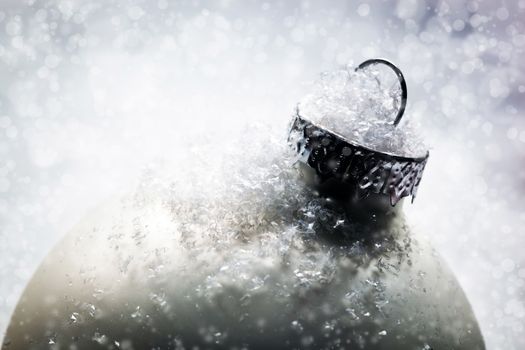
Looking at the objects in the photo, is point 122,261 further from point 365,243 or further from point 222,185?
point 365,243

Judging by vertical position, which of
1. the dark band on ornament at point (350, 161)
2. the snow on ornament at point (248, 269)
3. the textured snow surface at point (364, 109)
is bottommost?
the snow on ornament at point (248, 269)

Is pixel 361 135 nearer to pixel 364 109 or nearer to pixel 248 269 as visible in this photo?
pixel 364 109

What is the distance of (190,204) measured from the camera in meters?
0.55

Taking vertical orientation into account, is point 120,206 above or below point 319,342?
above

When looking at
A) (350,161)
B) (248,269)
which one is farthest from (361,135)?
(248,269)

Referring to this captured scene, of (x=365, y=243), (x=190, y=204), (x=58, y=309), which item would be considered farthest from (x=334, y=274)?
(x=58, y=309)

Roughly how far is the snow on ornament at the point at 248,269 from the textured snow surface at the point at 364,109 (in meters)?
0.03

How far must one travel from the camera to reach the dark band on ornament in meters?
0.54

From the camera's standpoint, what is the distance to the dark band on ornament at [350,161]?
0.54 meters

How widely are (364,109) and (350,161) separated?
76mm

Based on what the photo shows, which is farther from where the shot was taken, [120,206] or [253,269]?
[120,206]

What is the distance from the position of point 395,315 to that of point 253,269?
0.15m

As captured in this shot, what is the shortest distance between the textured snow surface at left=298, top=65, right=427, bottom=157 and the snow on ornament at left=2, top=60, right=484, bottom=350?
29 mm

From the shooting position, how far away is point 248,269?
1.60 ft
